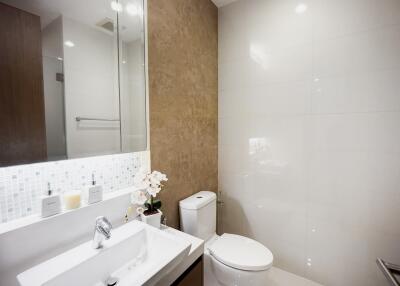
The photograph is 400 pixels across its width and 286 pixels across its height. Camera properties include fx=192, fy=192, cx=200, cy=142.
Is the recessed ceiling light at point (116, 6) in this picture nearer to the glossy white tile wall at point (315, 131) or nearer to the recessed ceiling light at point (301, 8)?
the glossy white tile wall at point (315, 131)

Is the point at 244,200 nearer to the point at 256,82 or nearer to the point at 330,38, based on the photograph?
the point at 256,82

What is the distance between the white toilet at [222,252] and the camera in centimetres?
122

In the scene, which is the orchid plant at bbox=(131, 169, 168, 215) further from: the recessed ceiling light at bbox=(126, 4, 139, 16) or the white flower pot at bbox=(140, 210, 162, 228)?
the recessed ceiling light at bbox=(126, 4, 139, 16)

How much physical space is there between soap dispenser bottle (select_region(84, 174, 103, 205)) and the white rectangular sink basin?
0.19 m

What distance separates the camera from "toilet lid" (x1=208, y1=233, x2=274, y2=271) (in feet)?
4.01

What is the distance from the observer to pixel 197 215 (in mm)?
1464

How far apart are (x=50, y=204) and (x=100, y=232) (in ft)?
0.83

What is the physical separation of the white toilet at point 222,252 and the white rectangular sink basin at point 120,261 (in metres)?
0.49

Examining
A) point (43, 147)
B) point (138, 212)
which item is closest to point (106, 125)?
point (43, 147)

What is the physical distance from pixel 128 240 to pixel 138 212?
0.20 meters

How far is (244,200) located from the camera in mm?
1899

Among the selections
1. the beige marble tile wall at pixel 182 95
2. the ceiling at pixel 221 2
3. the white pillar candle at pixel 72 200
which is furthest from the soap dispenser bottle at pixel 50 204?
the ceiling at pixel 221 2

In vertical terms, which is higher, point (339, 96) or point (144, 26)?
point (144, 26)

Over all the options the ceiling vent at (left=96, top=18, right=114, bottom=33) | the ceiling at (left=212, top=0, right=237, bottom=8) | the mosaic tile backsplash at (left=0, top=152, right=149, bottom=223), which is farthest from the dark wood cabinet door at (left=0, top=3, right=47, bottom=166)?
the ceiling at (left=212, top=0, right=237, bottom=8)
